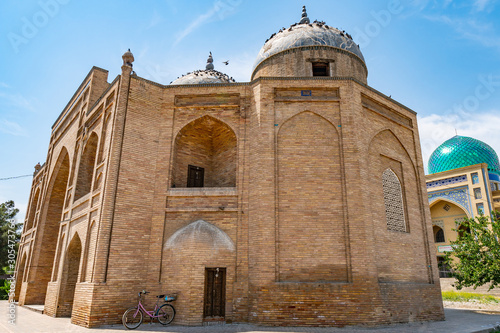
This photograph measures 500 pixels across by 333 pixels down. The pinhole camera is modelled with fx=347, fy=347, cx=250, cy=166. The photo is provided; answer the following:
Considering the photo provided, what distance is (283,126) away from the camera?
30.6 feet

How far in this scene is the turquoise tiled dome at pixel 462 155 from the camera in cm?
2255

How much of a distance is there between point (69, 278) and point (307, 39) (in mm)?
10351

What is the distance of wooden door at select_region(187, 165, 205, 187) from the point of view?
10.2m

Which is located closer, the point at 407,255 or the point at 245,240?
the point at 245,240

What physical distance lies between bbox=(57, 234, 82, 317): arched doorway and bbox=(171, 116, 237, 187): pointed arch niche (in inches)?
145

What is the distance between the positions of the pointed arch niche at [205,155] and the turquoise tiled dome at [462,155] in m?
19.1

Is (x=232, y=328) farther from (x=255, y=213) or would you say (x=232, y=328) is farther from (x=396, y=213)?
(x=396, y=213)

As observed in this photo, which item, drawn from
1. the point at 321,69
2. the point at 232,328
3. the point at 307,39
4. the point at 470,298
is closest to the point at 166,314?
the point at 232,328

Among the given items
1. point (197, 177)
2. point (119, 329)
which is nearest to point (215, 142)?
point (197, 177)

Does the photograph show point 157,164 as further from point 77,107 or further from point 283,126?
point 77,107

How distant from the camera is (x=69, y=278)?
1016cm

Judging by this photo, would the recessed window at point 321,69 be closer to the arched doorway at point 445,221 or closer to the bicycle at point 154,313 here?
the bicycle at point 154,313

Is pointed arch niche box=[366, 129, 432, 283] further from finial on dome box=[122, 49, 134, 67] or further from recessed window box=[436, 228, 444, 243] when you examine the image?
recessed window box=[436, 228, 444, 243]

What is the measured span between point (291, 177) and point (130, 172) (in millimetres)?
4110
